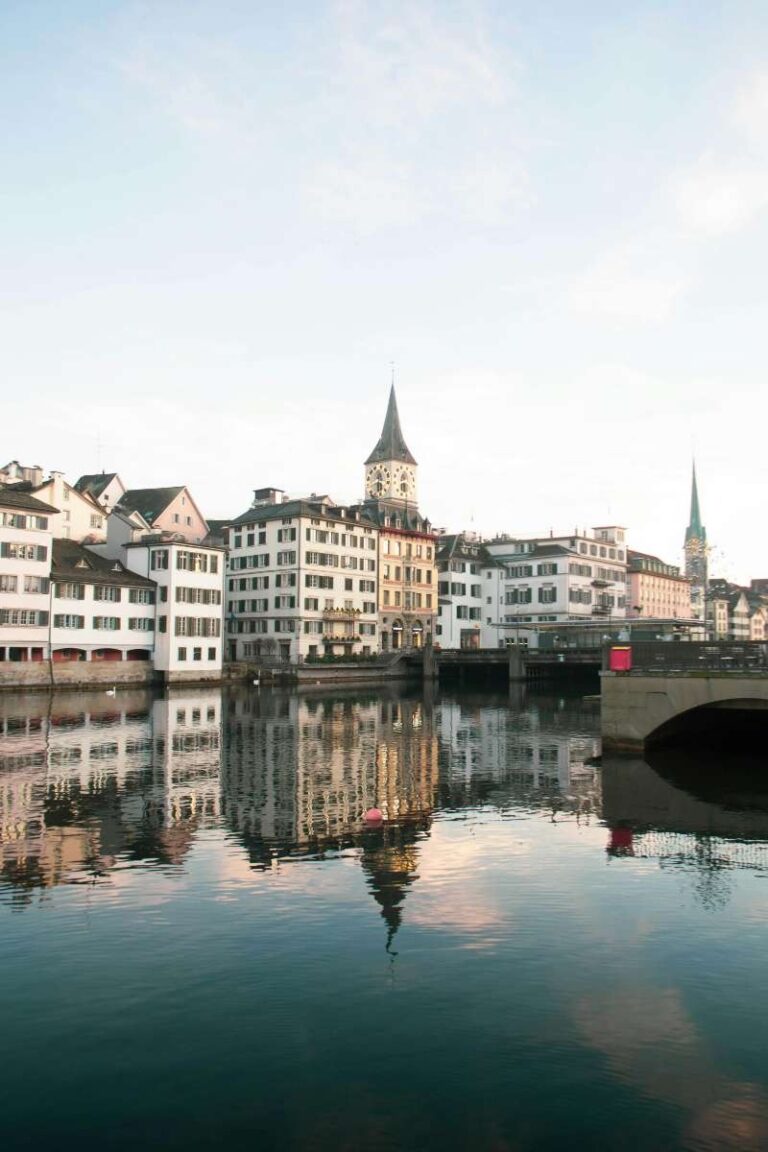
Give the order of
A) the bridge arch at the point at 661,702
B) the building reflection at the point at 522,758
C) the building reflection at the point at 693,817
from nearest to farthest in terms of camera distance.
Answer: the building reflection at the point at 693,817 < the building reflection at the point at 522,758 < the bridge arch at the point at 661,702

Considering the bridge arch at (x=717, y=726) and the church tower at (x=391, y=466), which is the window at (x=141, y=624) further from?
the church tower at (x=391, y=466)

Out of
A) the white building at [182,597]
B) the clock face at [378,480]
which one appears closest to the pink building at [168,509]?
the white building at [182,597]

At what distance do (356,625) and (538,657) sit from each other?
2785 centimetres

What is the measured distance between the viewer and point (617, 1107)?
1212 centimetres

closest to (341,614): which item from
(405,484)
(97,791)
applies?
(405,484)

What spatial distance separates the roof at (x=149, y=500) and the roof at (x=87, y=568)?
1783 cm

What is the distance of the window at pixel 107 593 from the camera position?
342ft

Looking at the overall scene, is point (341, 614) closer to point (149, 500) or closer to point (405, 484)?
point (149, 500)

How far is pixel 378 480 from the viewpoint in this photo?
633ft

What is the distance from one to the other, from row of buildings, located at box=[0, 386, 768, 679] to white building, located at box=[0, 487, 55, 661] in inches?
5.6

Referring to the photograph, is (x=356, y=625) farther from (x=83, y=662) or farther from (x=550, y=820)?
(x=550, y=820)

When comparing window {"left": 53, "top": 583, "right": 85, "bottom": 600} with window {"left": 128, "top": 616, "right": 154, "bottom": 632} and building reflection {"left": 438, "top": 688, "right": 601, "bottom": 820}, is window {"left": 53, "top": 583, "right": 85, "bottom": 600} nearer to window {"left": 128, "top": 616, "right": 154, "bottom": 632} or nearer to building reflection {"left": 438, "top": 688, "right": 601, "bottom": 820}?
window {"left": 128, "top": 616, "right": 154, "bottom": 632}

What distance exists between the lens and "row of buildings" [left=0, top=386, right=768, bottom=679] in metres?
101

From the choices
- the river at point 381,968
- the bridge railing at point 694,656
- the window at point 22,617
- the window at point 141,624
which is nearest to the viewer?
the river at point 381,968
